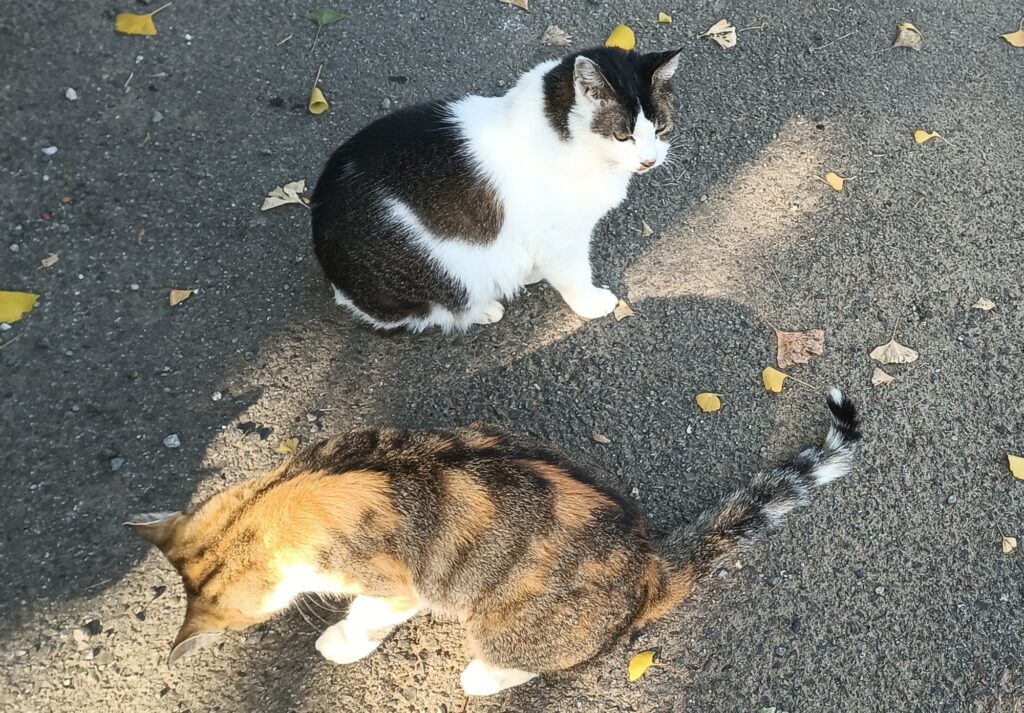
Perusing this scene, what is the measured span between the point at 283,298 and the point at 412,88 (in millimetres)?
1420

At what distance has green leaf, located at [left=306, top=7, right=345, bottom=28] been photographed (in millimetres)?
4281

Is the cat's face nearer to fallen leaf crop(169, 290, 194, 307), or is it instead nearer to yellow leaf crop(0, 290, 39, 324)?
fallen leaf crop(169, 290, 194, 307)

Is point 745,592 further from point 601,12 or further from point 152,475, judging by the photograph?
point 601,12

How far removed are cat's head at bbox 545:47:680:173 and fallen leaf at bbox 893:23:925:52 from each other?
96.1 inches

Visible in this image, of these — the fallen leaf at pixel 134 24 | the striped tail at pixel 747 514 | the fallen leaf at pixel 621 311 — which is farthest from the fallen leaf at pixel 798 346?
the fallen leaf at pixel 134 24

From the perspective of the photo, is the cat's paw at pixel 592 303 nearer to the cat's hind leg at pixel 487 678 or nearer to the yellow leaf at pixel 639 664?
the yellow leaf at pixel 639 664

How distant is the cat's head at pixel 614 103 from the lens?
2652mm

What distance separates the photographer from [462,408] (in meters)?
3.35

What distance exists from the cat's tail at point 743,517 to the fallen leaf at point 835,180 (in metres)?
1.61

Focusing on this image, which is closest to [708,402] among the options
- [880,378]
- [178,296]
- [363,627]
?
[880,378]

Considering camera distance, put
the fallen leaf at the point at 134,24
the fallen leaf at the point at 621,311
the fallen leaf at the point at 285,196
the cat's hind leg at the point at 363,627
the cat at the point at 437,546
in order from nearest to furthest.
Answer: the cat at the point at 437,546
the cat's hind leg at the point at 363,627
the fallen leaf at the point at 621,311
the fallen leaf at the point at 285,196
the fallen leaf at the point at 134,24

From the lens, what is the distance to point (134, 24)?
4.15m

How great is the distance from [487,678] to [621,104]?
2080mm

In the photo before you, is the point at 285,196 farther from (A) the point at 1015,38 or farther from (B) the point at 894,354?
(A) the point at 1015,38
